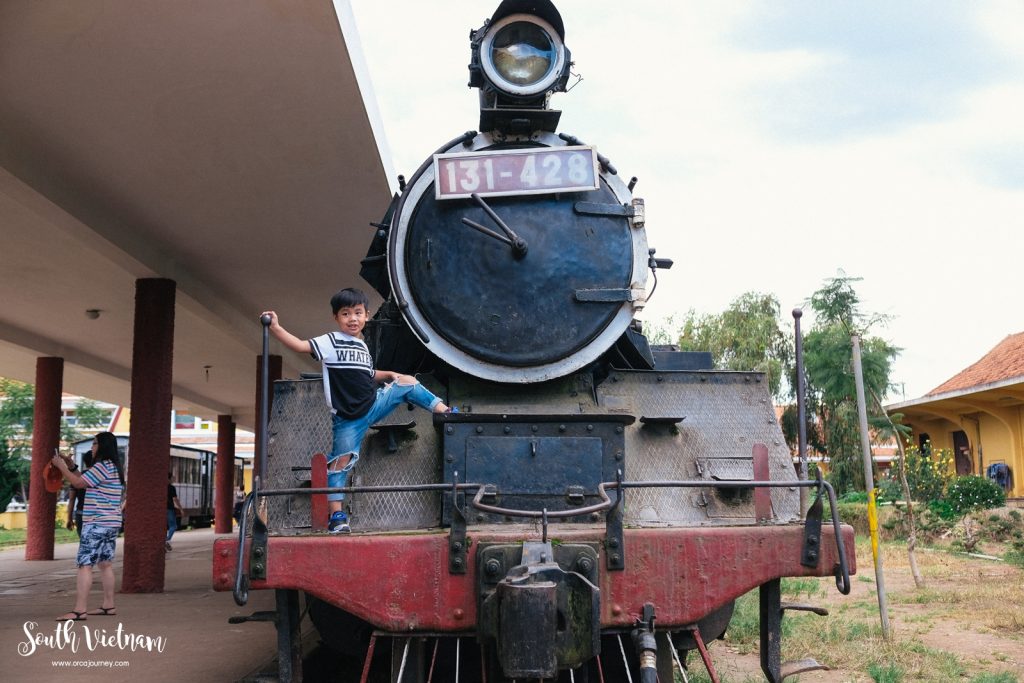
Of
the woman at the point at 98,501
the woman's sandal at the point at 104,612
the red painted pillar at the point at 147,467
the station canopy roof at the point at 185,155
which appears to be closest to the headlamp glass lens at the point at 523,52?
the station canopy roof at the point at 185,155

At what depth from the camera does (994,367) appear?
60.3 ft

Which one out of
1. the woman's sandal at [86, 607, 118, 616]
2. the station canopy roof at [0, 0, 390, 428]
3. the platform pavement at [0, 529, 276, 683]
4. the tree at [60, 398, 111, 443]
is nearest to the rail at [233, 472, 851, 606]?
the platform pavement at [0, 529, 276, 683]

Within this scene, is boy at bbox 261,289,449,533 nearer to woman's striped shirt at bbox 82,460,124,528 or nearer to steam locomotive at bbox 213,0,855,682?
steam locomotive at bbox 213,0,855,682

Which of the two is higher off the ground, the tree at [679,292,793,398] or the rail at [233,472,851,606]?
the tree at [679,292,793,398]

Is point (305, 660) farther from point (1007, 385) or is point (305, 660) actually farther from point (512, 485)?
point (1007, 385)

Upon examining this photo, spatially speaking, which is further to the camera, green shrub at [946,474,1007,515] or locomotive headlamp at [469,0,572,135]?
green shrub at [946,474,1007,515]

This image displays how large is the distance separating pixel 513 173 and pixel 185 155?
431cm

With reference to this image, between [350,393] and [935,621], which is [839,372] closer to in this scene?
[935,621]

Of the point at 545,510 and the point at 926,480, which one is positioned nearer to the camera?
the point at 545,510

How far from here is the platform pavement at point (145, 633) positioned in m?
5.21

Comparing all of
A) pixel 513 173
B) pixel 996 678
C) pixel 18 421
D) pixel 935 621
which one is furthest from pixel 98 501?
pixel 18 421

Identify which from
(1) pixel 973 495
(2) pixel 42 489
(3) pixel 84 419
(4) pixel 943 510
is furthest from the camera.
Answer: (3) pixel 84 419

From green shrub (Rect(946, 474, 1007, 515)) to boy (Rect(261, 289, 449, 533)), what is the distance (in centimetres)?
1086

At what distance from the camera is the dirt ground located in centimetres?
509
